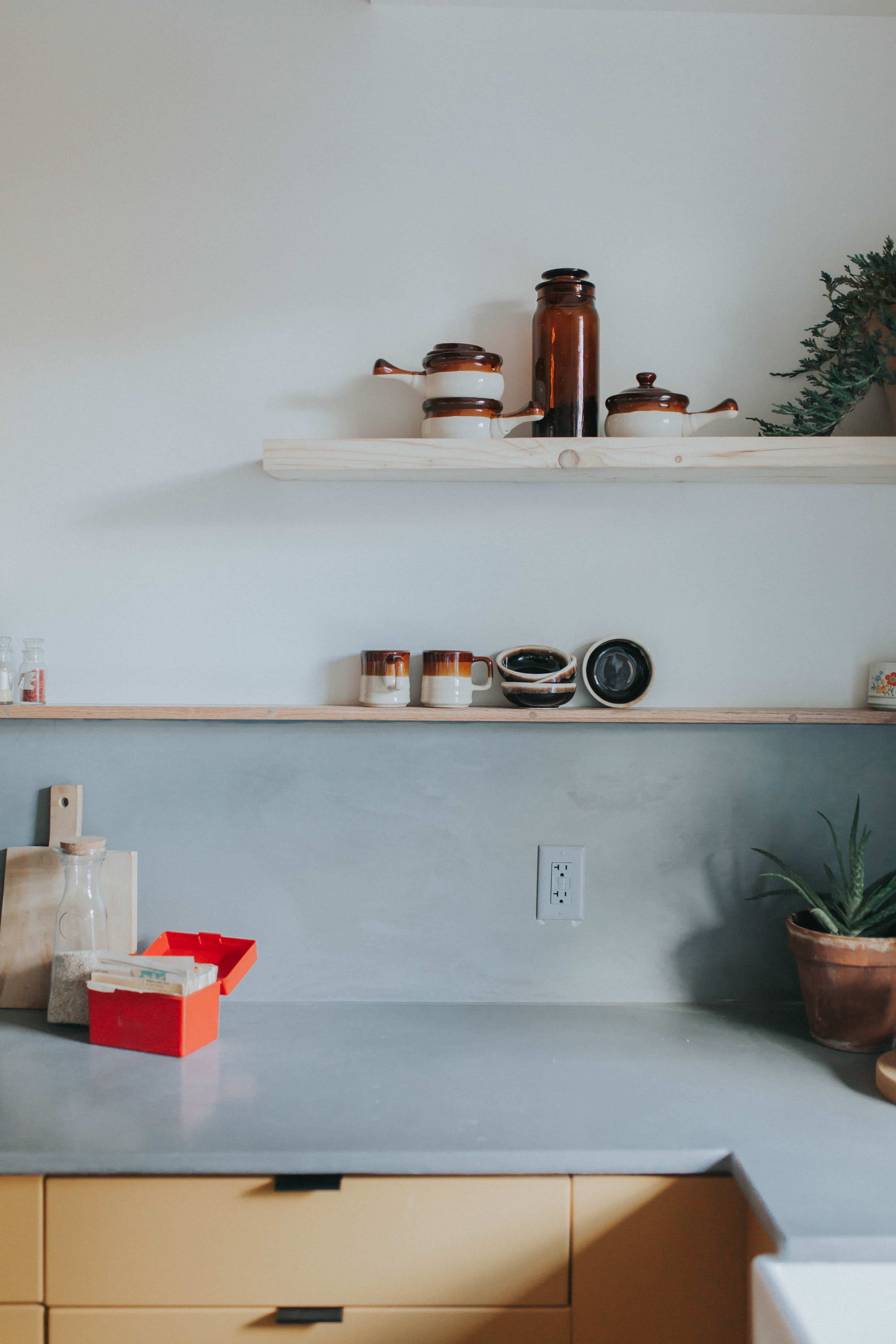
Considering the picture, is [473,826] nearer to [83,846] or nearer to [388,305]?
[83,846]

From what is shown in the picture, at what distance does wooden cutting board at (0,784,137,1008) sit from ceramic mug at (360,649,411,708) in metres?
0.53

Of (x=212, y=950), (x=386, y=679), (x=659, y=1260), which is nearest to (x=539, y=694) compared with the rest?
(x=386, y=679)

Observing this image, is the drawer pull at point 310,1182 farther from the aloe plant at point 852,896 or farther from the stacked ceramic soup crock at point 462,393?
the stacked ceramic soup crock at point 462,393

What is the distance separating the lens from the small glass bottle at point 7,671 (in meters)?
1.65

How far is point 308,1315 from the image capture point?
1149 millimetres

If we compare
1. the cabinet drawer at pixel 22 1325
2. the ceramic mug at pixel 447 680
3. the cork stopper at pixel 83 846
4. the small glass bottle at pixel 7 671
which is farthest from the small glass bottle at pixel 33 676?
the cabinet drawer at pixel 22 1325

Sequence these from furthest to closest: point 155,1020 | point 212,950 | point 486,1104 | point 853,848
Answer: point 212,950 < point 853,848 < point 155,1020 < point 486,1104

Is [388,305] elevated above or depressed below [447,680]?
above

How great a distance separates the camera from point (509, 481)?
1.67 meters

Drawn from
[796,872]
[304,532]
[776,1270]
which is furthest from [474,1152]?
[304,532]

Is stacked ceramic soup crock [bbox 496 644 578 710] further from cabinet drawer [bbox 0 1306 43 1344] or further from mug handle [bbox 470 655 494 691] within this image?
cabinet drawer [bbox 0 1306 43 1344]

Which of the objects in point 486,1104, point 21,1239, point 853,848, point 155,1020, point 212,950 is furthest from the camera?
point 212,950

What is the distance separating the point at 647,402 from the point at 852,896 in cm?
86

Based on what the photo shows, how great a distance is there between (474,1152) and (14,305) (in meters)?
1.59
